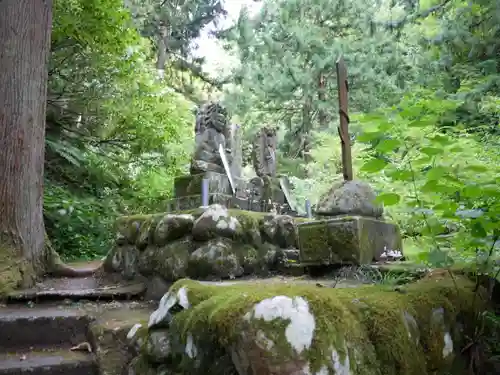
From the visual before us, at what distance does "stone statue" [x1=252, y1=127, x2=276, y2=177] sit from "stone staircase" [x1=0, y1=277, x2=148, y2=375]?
8.78ft

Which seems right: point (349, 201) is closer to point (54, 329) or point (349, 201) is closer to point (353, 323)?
point (353, 323)

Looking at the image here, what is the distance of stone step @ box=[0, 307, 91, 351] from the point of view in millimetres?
3426

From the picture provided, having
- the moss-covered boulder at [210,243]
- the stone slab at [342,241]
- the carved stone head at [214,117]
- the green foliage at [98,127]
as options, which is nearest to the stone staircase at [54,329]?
the moss-covered boulder at [210,243]

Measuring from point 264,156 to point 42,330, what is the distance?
12.8 feet

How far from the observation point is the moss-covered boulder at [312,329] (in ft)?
5.37

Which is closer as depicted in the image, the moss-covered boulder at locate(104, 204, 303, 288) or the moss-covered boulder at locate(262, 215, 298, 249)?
the moss-covered boulder at locate(104, 204, 303, 288)

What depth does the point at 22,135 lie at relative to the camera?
493 centimetres

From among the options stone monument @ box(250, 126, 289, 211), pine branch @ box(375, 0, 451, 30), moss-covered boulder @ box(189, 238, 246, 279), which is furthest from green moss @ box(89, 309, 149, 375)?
pine branch @ box(375, 0, 451, 30)

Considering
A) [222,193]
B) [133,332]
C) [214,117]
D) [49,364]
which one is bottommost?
[49,364]

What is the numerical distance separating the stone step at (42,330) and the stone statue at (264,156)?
3.47 meters

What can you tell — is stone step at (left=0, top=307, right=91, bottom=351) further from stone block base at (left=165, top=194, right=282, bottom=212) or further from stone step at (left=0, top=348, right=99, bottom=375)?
stone block base at (left=165, top=194, right=282, bottom=212)

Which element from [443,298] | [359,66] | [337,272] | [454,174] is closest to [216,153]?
[337,272]

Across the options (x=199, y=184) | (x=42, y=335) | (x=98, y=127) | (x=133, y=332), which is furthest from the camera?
(x=98, y=127)

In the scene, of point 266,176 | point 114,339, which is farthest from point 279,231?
point 114,339
